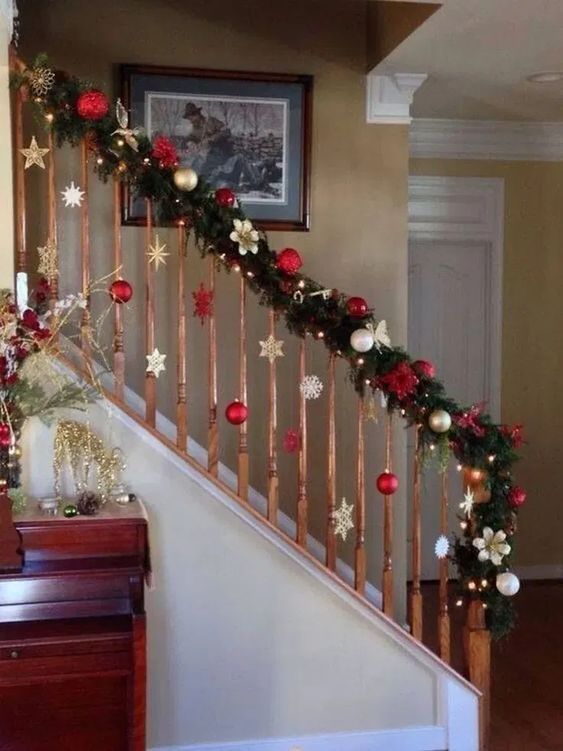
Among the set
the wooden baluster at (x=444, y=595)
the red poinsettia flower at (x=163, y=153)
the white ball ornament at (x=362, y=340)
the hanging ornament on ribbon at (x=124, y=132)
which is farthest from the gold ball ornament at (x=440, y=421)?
the hanging ornament on ribbon at (x=124, y=132)

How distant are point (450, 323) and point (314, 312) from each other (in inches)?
98.9

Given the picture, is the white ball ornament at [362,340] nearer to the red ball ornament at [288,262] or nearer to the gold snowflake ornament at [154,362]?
the red ball ornament at [288,262]

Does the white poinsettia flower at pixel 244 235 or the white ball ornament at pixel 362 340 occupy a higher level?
the white poinsettia flower at pixel 244 235

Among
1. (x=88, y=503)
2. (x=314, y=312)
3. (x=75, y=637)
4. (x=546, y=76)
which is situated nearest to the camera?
(x=75, y=637)

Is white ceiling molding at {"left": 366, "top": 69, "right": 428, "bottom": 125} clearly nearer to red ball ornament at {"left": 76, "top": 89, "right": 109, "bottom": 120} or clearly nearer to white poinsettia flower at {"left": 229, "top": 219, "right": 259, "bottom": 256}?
white poinsettia flower at {"left": 229, "top": 219, "right": 259, "bottom": 256}

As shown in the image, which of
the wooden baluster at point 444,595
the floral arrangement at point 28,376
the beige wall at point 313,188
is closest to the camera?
the floral arrangement at point 28,376

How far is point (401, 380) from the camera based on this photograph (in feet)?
9.57

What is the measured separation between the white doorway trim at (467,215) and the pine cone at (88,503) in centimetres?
296

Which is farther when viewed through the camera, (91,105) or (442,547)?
(442,547)

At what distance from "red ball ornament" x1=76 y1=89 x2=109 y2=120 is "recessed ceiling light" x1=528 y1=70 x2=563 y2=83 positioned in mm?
2072

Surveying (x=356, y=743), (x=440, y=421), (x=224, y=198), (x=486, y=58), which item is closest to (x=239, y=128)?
(x=486, y=58)

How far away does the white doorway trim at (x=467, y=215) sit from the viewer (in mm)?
5191

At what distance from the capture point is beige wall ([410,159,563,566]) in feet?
17.5

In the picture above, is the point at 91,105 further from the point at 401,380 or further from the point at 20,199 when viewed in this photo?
the point at 401,380
